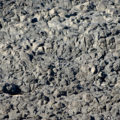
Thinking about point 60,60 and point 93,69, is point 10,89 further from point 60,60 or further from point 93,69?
point 93,69

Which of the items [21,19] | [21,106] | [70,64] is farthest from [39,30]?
[21,106]

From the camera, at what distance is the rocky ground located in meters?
1.32

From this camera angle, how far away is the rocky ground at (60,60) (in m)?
1.32

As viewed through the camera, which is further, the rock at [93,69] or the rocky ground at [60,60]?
the rock at [93,69]

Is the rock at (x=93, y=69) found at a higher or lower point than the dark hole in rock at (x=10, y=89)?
higher

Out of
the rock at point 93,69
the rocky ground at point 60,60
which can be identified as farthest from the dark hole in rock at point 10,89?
the rock at point 93,69

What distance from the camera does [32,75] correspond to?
1.42 meters

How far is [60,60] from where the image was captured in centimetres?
147

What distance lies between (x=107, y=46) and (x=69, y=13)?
29 cm

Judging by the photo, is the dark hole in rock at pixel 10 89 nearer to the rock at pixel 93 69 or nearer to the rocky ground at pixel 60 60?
the rocky ground at pixel 60 60

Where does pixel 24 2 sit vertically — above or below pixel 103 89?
above

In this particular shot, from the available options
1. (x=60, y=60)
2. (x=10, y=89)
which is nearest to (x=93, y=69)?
(x=60, y=60)

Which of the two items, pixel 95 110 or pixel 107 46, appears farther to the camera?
pixel 107 46

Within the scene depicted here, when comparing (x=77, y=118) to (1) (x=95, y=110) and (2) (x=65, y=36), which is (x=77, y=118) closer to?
(1) (x=95, y=110)
